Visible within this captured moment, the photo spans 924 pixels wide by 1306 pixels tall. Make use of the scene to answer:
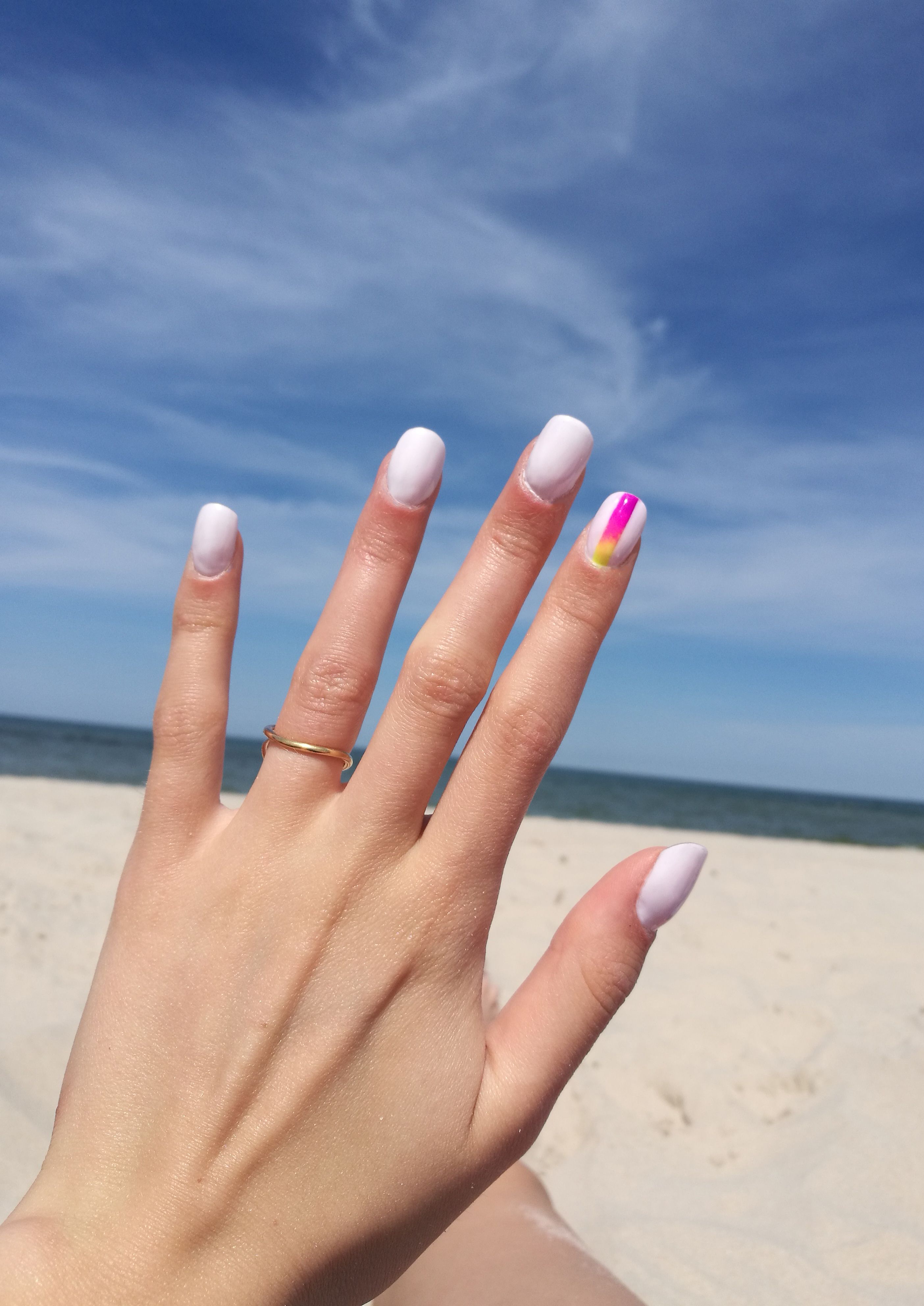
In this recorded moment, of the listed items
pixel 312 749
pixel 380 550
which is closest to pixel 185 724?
pixel 312 749

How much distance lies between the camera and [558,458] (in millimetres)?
1111

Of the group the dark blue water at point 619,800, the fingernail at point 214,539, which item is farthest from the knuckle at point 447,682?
the dark blue water at point 619,800

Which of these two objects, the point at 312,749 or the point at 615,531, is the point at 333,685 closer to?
the point at 312,749

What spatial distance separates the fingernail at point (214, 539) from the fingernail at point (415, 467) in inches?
9.8

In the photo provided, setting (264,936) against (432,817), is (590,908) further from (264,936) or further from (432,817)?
(264,936)

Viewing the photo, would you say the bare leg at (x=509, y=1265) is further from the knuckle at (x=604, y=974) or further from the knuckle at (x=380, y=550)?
the knuckle at (x=380, y=550)

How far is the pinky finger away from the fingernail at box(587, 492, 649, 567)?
52 cm

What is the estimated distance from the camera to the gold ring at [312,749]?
1142 millimetres

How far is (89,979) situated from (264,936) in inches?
74.9

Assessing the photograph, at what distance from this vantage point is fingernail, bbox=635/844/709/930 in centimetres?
106

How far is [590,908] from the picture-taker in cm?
112

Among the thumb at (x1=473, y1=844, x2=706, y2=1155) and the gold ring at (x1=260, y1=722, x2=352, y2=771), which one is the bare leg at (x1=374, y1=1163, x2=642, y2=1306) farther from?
the gold ring at (x1=260, y1=722, x2=352, y2=771)

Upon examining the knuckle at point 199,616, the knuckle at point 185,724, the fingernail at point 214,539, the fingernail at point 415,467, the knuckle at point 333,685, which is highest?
the fingernail at point 415,467

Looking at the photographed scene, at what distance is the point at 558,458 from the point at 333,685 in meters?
0.43
